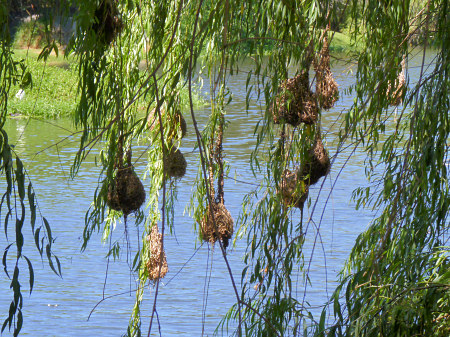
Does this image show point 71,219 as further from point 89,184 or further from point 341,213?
point 341,213

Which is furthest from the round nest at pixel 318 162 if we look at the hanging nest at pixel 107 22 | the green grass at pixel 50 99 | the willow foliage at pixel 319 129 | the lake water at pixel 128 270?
the green grass at pixel 50 99

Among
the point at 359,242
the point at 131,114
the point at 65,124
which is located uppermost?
the point at 131,114

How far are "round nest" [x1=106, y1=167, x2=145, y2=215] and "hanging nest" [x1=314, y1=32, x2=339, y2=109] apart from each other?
858 millimetres

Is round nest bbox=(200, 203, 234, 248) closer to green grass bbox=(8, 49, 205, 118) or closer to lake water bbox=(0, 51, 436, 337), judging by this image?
lake water bbox=(0, 51, 436, 337)

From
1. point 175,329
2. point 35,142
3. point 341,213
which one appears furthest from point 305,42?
point 35,142

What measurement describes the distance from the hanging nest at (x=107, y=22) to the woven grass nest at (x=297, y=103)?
0.62 metres

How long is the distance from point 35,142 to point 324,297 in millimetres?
6883

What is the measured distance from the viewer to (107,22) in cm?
244

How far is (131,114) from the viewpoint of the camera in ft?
10.5

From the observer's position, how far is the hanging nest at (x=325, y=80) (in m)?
2.71

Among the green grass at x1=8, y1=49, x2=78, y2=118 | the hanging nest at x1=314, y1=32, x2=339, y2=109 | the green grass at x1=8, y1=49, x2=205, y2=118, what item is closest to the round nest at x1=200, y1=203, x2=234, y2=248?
the hanging nest at x1=314, y1=32, x2=339, y2=109

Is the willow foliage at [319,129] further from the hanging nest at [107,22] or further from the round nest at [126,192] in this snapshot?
the round nest at [126,192]

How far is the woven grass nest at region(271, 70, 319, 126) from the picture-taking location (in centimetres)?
273

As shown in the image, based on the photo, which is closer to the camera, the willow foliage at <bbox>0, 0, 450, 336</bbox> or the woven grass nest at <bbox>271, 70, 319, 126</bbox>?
the willow foliage at <bbox>0, 0, 450, 336</bbox>
